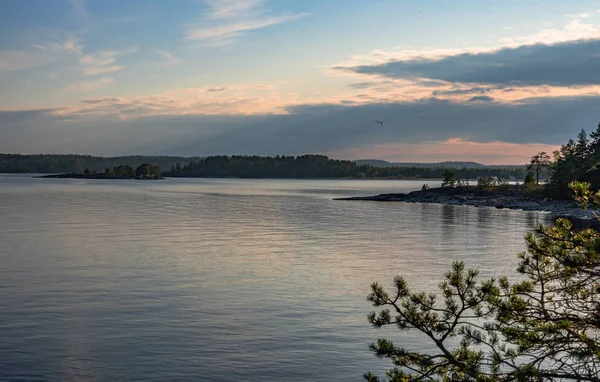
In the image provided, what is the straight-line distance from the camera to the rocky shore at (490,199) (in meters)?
124

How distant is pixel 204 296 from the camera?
33.1 metres

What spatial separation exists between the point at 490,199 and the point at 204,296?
127m

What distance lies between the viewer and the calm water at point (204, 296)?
2194 centimetres

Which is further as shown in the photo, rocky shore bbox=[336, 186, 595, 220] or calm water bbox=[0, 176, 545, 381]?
rocky shore bbox=[336, 186, 595, 220]

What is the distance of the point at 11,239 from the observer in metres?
58.4

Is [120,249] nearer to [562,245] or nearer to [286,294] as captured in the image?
[286,294]

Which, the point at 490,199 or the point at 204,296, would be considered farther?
the point at 490,199

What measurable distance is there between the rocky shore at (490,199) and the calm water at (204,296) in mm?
57958

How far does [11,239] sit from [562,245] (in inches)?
2168

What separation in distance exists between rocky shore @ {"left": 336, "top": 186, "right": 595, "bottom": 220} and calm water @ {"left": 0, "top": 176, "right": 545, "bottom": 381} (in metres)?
58.0

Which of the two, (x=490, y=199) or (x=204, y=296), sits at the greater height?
(x=490, y=199)

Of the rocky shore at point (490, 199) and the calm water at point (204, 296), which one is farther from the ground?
the rocky shore at point (490, 199)

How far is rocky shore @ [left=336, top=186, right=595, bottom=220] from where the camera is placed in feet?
407

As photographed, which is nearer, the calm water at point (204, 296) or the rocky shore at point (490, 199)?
the calm water at point (204, 296)
